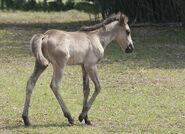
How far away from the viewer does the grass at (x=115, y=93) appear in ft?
25.4

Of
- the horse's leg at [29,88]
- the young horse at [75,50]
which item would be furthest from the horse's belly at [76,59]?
the horse's leg at [29,88]

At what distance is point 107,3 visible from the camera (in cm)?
2336

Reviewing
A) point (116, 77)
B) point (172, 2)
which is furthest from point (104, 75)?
point (172, 2)

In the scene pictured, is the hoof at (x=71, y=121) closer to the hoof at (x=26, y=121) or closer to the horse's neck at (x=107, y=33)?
the hoof at (x=26, y=121)

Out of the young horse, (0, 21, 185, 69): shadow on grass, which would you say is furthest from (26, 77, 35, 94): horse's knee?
(0, 21, 185, 69): shadow on grass

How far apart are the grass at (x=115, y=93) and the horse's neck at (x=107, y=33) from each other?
56.1 inches

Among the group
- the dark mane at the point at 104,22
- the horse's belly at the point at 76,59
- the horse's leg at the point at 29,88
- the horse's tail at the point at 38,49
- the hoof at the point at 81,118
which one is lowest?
the hoof at the point at 81,118

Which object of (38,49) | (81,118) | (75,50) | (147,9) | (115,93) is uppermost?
(38,49)

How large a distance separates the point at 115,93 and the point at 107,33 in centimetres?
252

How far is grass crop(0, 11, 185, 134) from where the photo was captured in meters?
7.73

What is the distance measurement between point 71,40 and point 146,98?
3044 millimetres

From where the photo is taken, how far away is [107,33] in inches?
320

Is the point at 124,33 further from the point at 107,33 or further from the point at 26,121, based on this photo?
the point at 26,121

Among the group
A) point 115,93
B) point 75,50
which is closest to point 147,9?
point 115,93
